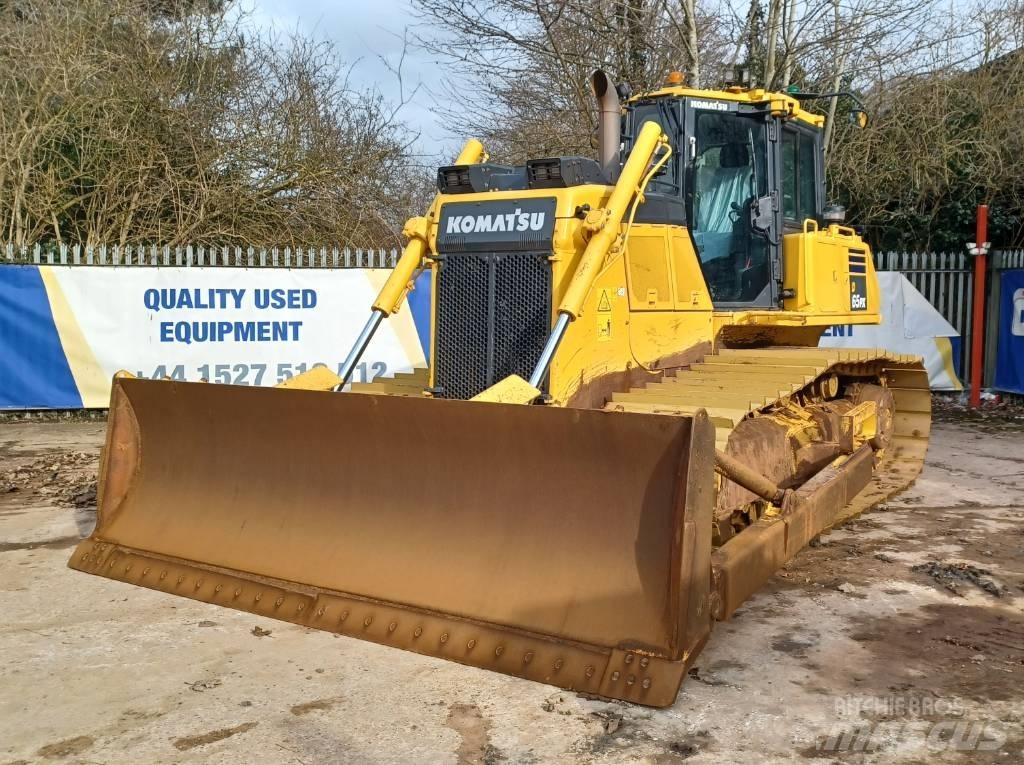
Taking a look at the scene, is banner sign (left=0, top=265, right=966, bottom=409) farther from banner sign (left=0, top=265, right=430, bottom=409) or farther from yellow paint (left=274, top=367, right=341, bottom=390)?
yellow paint (left=274, top=367, right=341, bottom=390)

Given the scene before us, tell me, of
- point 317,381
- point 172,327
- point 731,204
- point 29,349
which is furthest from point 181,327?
point 731,204

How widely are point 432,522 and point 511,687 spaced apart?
2.89 feet

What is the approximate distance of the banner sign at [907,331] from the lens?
1229cm

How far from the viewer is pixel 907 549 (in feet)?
18.8

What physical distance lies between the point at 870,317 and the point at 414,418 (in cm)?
447

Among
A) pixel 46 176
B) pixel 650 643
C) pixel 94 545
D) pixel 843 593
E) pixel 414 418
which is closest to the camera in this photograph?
pixel 650 643

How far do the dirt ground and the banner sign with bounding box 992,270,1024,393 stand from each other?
718cm

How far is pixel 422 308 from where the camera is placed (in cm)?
1149

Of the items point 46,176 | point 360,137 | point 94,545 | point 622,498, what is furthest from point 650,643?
point 360,137

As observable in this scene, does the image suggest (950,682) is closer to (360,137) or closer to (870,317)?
(870,317)

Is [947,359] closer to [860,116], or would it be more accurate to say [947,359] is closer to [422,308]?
[860,116]

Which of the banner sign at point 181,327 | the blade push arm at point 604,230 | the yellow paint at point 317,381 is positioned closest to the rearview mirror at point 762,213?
the blade push arm at point 604,230

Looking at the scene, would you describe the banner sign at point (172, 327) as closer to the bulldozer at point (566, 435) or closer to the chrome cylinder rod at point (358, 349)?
the bulldozer at point (566, 435)

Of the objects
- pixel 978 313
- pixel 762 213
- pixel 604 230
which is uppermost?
pixel 762 213
